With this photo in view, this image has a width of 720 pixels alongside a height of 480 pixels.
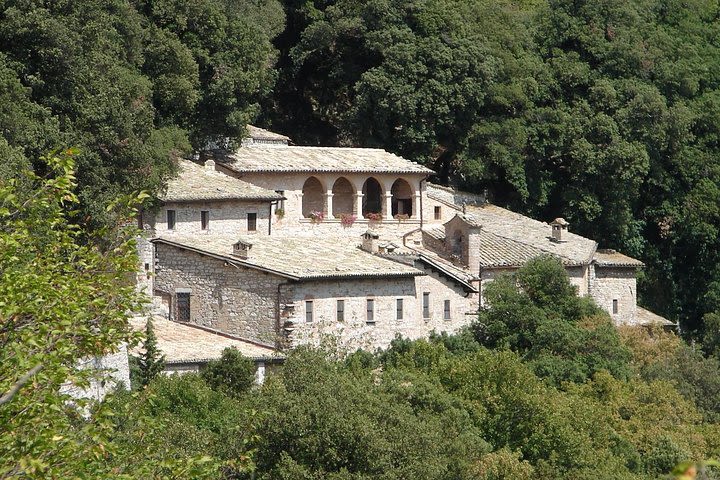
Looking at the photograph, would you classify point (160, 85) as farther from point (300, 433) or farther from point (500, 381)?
point (300, 433)

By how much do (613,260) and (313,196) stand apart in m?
10.6

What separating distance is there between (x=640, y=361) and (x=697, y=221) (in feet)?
49.5

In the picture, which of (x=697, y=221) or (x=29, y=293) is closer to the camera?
(x=29, y=293)

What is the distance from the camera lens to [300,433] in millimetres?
34000

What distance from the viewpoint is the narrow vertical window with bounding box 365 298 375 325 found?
48.2m

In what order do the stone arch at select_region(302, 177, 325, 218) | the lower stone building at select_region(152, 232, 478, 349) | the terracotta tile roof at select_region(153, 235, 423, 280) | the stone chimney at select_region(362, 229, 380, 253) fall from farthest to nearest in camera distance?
the stone arch at select_region(302, 177, 325, 218) → the stone chimney at select_region(362, 229, 380, 253) → the terracotta tile roof at select_region(153, 235, 423, 280) → the lower stone building at select_region(152, 232, 478, 349)

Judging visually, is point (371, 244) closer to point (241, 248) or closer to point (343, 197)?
point (241, 248)

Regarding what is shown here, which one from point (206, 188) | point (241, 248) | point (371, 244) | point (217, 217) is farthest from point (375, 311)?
point (206, 188)

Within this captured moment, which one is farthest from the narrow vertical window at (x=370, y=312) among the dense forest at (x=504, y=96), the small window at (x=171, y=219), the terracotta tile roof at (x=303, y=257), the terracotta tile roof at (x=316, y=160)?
the terracotta tile roof at (x=316, y=160)

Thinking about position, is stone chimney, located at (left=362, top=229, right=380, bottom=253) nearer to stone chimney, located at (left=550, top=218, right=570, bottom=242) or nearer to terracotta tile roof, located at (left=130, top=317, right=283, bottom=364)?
terracotta tile roof, located at (left=130, top=317, right=283, bottom=364)

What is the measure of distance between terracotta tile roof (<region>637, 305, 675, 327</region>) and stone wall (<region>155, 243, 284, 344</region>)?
18.0m

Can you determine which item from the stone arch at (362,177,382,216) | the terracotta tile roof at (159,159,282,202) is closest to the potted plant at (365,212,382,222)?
the stone arch at (362,177,382,216)

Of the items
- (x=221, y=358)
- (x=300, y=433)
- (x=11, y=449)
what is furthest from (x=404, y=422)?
(x=11, y=449)

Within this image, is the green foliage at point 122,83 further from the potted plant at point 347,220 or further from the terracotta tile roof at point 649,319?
the terracotta tile roof at point 649,319
